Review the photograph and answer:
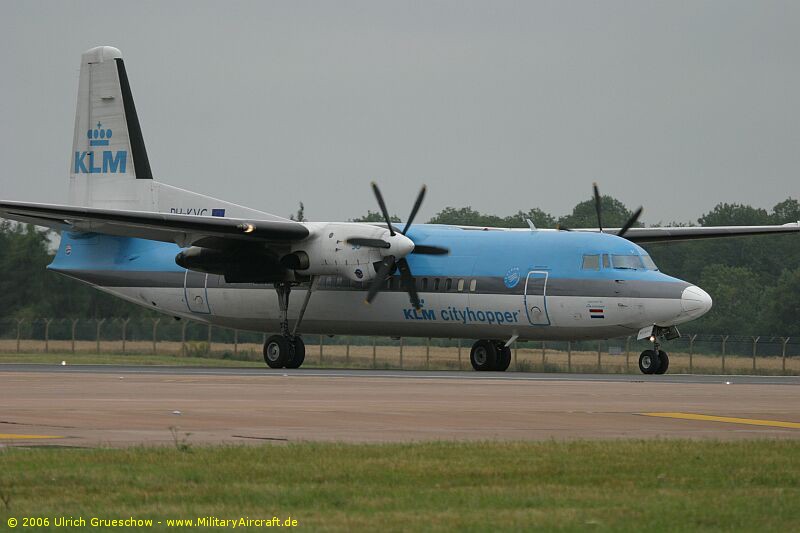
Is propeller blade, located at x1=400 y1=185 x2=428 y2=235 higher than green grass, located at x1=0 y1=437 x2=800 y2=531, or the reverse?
propeller blade, located at x1=400 y1=185 x2=428 y2=235

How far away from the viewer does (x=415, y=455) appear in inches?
513

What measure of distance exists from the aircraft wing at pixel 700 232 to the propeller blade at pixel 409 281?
23.7ft

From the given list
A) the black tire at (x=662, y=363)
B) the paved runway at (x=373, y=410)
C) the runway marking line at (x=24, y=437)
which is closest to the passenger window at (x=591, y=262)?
the black tire at (x=662, y=363)

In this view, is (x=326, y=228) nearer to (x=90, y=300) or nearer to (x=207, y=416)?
(x=207, y=416)

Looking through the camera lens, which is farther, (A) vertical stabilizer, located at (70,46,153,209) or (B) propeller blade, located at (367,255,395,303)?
(A) vertical stabilizer, located at (70,46,153,209)

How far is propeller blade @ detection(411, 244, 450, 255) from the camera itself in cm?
3606

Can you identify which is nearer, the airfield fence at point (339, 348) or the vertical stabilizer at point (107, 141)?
the vertical stabilizer at point (107, 141)

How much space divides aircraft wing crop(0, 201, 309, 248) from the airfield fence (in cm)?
1101

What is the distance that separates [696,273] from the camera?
89.6m

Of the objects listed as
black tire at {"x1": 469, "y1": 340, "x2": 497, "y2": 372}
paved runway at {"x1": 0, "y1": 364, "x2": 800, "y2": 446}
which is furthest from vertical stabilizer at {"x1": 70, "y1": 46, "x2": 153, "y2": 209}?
paved runway at {"x1": 0, "y1": 364, "x2": 800, "y2": 446}

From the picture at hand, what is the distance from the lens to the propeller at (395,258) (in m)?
34.8

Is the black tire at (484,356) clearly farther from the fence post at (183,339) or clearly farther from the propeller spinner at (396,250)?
the fence post at (183,339)

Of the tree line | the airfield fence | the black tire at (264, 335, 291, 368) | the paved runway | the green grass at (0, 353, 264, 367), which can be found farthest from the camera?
the tree line

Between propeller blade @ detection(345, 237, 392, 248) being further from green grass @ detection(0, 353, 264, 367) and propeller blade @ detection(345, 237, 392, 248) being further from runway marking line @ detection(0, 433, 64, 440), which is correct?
runway marking line @ detection(0, 433, 64, 440)
